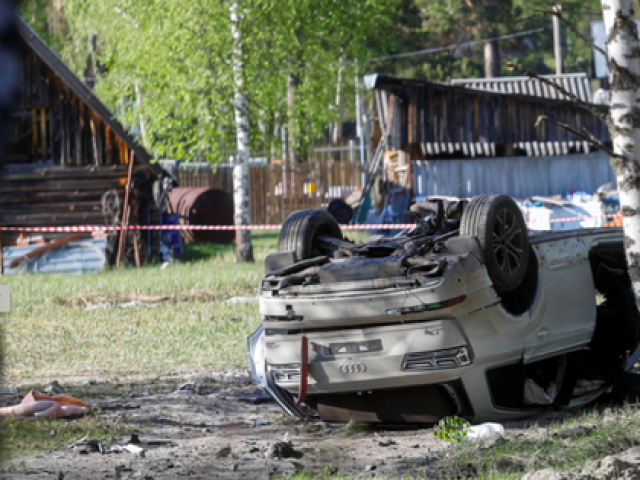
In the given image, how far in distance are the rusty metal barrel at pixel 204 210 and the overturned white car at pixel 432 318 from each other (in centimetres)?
2069

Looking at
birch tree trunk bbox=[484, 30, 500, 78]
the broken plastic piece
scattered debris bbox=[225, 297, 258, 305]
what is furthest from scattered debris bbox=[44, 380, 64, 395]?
birch tree trunk bbox=[484, 30, 500, 78]

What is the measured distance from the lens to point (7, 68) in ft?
3.16

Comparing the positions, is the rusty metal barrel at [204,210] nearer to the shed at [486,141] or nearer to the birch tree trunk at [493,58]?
the shed at [486,141]

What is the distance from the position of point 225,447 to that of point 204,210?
2242 centimetres

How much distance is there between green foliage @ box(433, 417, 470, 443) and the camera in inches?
213

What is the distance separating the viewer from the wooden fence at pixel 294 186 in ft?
108

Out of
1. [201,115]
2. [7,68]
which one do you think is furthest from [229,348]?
[201,115]

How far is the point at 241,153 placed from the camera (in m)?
21.6

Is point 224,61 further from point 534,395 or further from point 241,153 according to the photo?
point 534,395

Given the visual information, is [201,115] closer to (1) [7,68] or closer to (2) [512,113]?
(2) [512,113]

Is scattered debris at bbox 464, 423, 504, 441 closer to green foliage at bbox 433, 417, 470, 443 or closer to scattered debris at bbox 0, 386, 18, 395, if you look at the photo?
green foliage at bbox 433, 417, 470, 443

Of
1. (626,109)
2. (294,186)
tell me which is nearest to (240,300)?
(626,109)

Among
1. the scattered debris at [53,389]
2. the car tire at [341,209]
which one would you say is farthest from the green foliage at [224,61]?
the scattered debris at [53,389]

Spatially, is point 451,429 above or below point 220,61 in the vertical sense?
below
